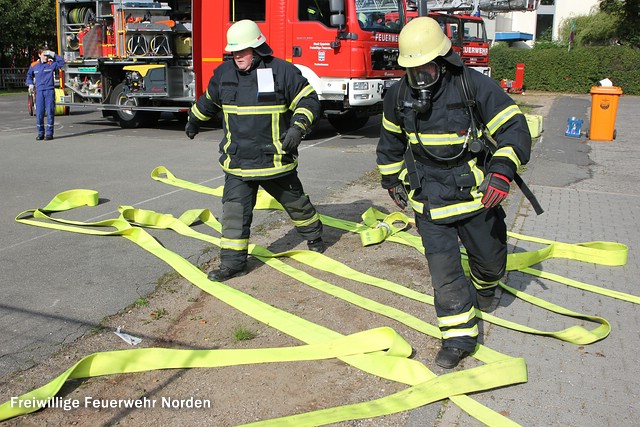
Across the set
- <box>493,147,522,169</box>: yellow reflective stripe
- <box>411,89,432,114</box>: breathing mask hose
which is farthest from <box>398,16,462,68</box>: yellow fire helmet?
<box>493,147,522,169</box>: yellow reflective stripe

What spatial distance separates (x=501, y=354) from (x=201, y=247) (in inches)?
122

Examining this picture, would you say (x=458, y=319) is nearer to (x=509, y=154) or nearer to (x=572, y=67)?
(x=509, y=154)

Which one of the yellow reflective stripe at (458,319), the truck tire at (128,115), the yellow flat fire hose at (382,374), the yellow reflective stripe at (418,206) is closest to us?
the yellow flat fire hose at (382,374)

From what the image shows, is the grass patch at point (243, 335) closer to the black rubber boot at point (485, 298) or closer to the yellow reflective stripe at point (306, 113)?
the black rubber boot at point (485, 298)

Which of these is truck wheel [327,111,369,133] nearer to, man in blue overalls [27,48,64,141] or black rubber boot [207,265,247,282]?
man in blue overalls [27,48,64,141]

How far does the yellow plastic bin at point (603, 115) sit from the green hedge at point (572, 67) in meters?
16.1

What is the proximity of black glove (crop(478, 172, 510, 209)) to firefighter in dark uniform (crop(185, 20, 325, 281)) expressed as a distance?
1.78 m

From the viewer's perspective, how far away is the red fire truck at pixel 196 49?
38.7 ft

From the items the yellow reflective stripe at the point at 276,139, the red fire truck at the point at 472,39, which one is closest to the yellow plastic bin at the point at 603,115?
the red fire truck at the point at 472,39

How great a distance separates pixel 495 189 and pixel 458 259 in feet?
1.63

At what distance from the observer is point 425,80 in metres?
3.65

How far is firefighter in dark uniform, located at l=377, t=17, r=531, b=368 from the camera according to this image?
359 cm

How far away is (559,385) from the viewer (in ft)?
11.5

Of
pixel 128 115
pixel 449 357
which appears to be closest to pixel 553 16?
pixel 128 115
